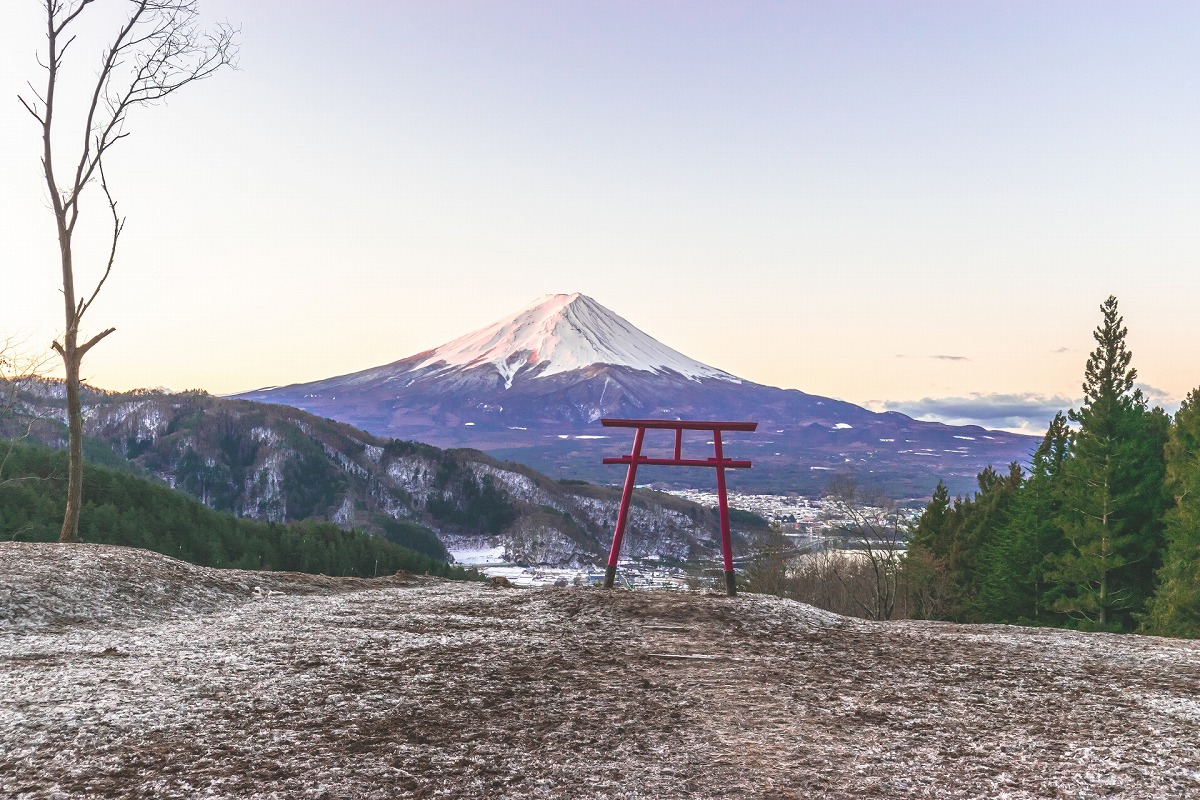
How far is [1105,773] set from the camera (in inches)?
251

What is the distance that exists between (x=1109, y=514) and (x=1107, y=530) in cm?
104

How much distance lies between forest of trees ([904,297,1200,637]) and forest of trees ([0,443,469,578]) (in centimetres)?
5390

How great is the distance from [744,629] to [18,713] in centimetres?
851

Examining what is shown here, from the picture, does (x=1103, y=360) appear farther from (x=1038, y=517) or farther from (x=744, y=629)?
(x=744, y=629)

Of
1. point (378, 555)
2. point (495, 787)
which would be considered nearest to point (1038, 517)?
point (495, 787)

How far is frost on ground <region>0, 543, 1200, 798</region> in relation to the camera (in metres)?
6.07

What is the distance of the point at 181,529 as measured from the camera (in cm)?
8988

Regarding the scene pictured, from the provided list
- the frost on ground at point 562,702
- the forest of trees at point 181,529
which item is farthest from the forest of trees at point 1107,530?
the forest of trees at point 181,529

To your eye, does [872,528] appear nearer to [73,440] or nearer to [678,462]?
[678,462]

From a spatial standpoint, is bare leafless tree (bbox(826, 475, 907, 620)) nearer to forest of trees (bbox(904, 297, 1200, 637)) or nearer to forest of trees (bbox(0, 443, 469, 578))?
forest of trees (bbox(904, 297, 1200, 637))

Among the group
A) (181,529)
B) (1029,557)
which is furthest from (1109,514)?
(181,529)

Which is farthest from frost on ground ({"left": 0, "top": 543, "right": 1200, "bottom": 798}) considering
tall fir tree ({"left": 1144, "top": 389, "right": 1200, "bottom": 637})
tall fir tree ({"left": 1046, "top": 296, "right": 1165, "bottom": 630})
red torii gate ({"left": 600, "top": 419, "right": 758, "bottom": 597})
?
tall fir tree ({"left": 1046, "top": 296, "right": 1165, "bottom": 630})

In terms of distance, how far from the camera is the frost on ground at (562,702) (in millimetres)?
6066

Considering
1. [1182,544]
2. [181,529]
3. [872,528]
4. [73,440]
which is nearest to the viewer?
[73,440]
